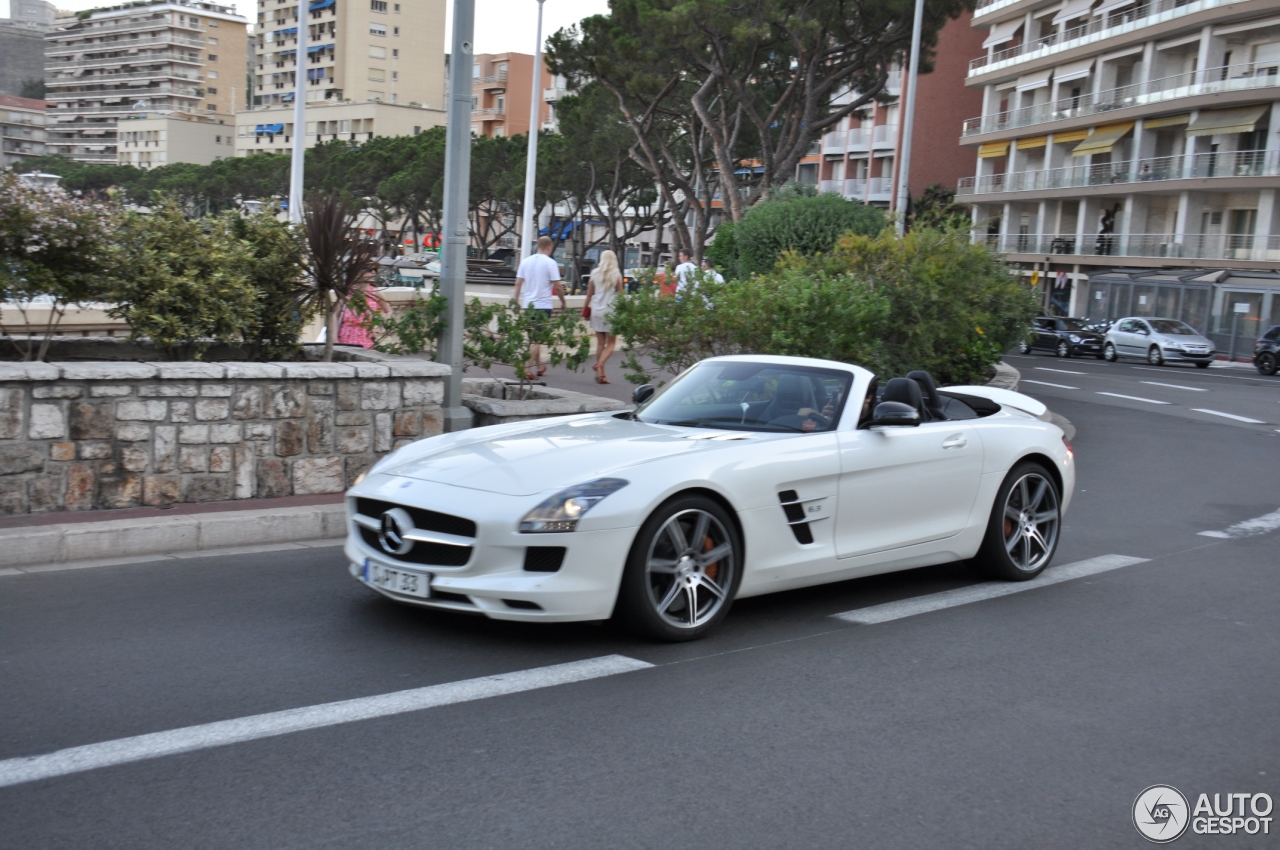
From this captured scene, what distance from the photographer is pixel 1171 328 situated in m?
42.5

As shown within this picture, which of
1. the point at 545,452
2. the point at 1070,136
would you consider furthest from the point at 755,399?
the point at 1070,136

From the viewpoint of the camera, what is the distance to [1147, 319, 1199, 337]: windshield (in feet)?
138

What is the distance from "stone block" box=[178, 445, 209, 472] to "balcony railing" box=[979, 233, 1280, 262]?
139 ft

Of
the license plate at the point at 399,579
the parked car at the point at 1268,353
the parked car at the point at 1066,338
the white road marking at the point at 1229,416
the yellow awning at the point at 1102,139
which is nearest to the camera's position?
the license plate at the point at 399,579

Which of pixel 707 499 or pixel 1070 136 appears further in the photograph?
pixel 1070 136

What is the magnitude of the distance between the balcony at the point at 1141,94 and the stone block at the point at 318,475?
50.0m

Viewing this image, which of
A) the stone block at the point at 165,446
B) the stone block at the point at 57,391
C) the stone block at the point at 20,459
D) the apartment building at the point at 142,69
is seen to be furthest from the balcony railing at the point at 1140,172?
the apartment building at the point at 142,69

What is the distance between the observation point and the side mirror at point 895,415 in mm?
6434

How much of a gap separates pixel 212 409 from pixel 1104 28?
6001 cm

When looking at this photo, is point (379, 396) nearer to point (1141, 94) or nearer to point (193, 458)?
point (193, 458)

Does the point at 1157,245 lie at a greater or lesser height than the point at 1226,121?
lesser

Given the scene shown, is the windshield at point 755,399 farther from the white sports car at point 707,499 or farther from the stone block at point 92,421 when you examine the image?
the stone block at point 92,421

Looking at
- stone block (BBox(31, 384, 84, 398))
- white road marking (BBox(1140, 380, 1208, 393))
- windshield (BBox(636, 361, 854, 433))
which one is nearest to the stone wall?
stone block (BBox(31, 384, 84, 398))

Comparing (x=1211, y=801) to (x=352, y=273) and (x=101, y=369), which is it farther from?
(x=352, y=273)
